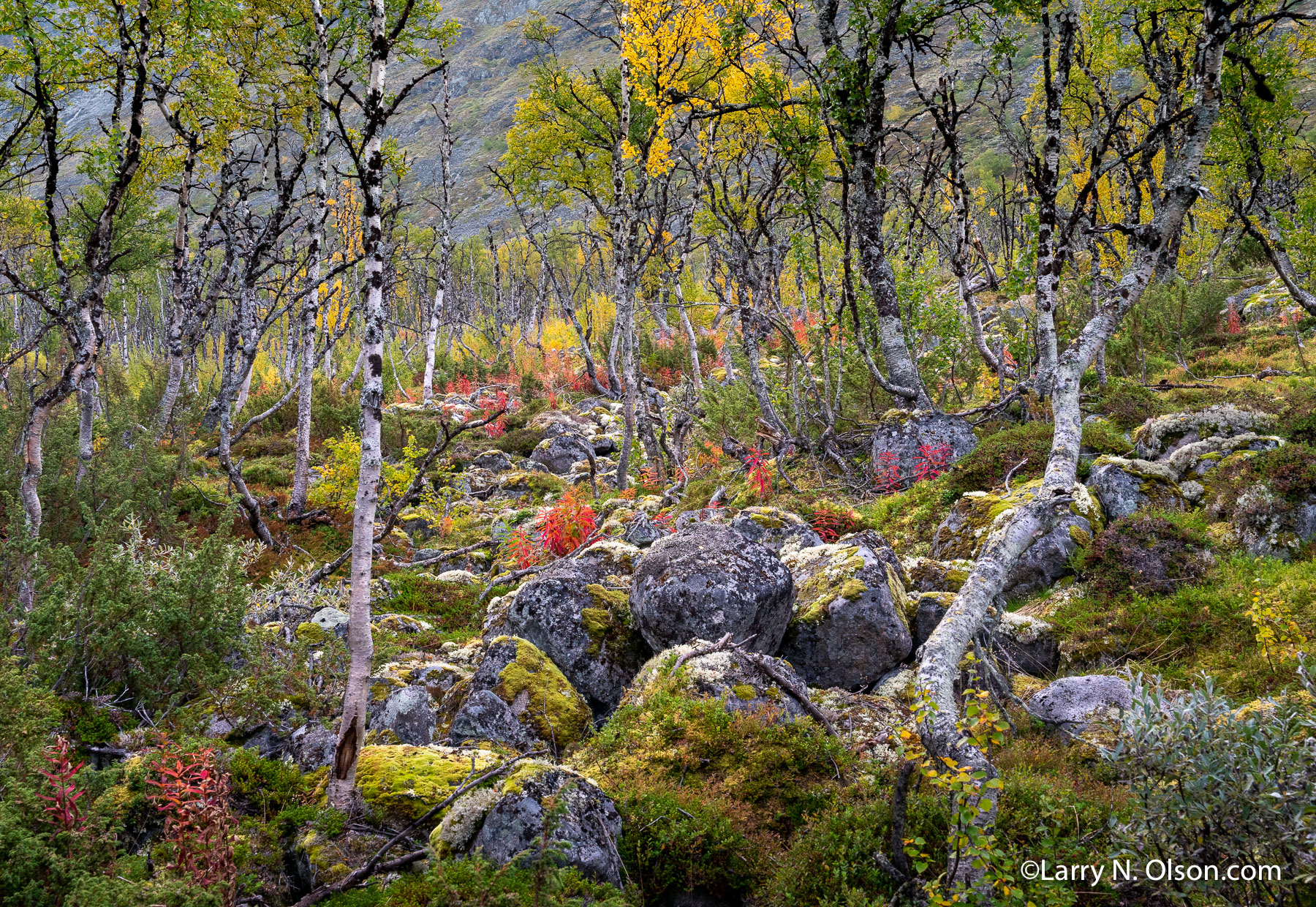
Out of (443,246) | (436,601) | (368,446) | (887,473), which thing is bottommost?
(436,601)

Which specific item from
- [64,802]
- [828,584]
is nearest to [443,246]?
[828,584]

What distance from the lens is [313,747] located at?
4539 mm

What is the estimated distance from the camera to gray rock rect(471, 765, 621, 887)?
131 inches

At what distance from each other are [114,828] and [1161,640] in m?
6.40

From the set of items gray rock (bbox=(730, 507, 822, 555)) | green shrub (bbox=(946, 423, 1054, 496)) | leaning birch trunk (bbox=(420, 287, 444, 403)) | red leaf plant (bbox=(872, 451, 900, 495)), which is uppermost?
leaning birch trunk (bbox=(420, 287, 444, 403))

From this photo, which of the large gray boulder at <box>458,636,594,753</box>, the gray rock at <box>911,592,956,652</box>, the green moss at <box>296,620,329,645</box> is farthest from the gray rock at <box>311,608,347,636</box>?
the gray rock at <box>911,592,956,652</box>

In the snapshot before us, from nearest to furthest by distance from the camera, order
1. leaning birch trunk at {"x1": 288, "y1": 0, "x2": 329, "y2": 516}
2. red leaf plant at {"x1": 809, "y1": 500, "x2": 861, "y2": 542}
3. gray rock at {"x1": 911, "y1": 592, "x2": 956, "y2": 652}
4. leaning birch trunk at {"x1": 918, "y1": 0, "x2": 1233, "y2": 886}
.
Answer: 1. leaning birch trunk at {"x1": 918, "y1": 0, "x2": 1233, "y2": 886}
2. gray rock at {"x1": 911, "y1": 592, "x2": 956, "y2": 652}
3. red leaf plant at {"x1": 809, "y1": 500, "x2": 861, "y2": 542}
4. leaning birch trunk at {"x1": 288, "y1": 0, "x2": 329, "y2": 516}

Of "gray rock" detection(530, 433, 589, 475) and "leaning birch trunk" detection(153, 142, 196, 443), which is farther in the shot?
"gray rock" detection(530, 433, 589, 475)

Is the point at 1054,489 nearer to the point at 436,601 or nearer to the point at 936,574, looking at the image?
the point at 936,574

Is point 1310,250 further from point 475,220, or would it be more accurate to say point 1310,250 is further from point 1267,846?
point 475,220

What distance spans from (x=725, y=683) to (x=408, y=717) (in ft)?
7.31

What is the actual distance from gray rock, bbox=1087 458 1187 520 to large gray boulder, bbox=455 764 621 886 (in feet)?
18.7

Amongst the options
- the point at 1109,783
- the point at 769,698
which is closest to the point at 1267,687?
the point at 1109,783

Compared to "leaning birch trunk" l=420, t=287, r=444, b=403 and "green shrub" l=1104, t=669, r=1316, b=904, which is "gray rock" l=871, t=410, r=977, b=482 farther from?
"leaning birch trunk" l=420, t=287, r=444, b=403
